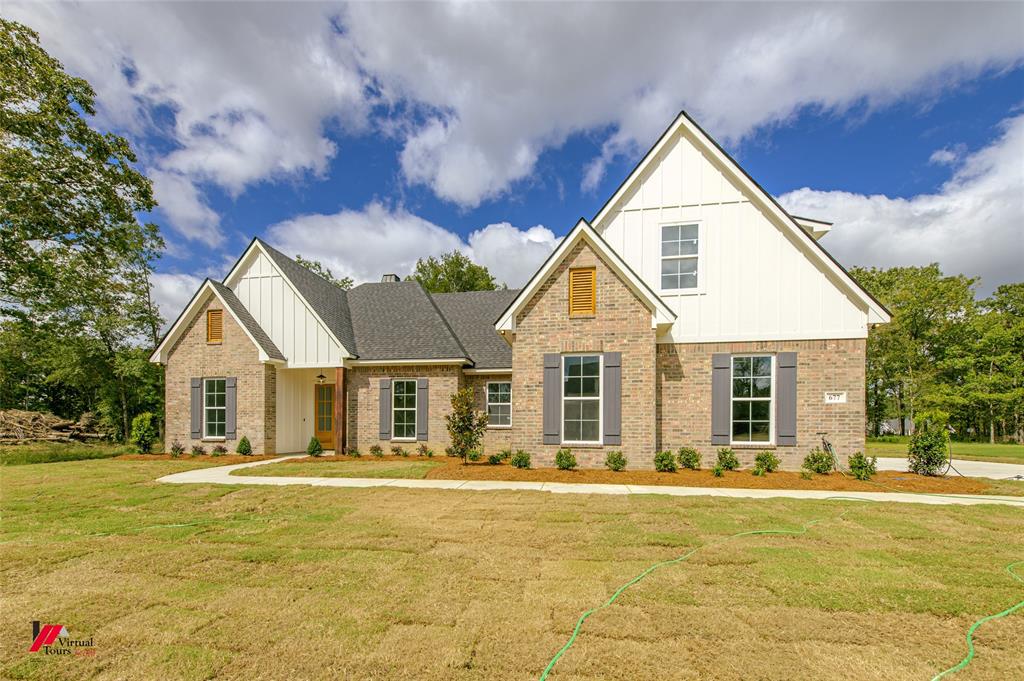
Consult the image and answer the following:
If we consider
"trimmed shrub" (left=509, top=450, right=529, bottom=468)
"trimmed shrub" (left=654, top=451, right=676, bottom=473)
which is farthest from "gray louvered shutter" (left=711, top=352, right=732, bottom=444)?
"trimmed shrub" (left=509, top=450, right=529, bottom=468)

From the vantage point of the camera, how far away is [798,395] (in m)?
11.1

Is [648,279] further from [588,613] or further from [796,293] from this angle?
[588,613]

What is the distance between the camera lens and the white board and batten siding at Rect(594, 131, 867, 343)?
1119 centimetres

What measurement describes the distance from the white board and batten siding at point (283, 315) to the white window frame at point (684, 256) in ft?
34.2

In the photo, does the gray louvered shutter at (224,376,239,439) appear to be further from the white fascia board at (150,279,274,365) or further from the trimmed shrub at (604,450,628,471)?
the trimmed shrub at (604,450,628,471)

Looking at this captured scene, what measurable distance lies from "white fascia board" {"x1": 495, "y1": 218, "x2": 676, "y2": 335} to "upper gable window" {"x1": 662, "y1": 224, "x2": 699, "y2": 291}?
0.74 m

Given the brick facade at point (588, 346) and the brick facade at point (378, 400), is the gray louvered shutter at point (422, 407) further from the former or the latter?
the brick facade at point (588, 346)

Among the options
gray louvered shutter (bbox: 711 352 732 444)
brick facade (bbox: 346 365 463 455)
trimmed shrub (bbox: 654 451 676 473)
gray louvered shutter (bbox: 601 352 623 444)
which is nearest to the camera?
trimmed shrub (bbox: 654 451 676 473)

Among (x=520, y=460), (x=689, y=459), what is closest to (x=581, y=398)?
(x=520, y=460)

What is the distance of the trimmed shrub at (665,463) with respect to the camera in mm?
10930

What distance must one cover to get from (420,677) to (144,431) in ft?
58.5

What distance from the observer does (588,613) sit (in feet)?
12.7

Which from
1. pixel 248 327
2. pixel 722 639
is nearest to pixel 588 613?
pixel 722 639

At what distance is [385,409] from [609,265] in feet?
28.7
